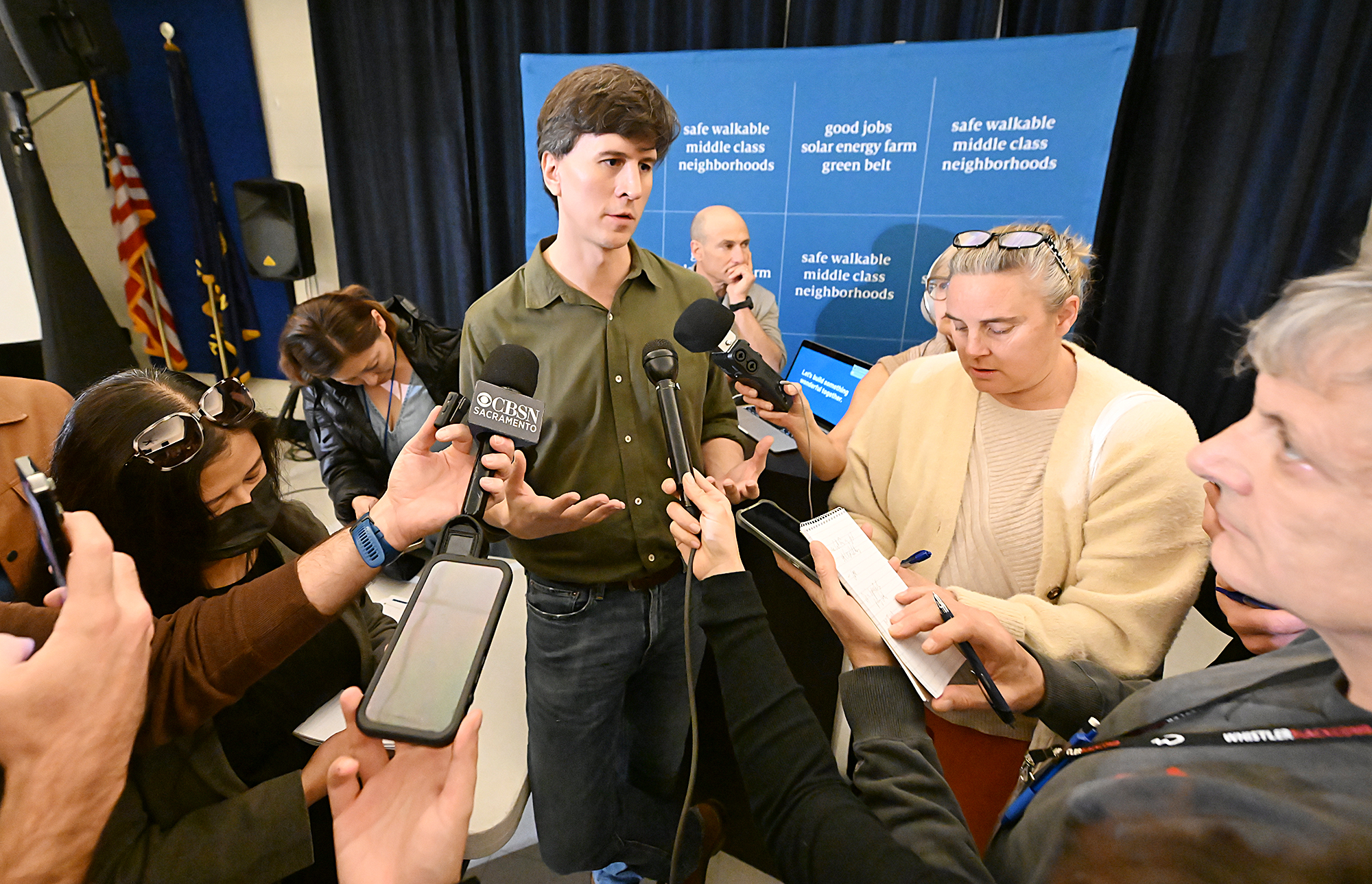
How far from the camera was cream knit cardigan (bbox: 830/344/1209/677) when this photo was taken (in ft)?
3.30

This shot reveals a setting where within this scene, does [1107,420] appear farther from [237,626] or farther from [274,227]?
[274,227]

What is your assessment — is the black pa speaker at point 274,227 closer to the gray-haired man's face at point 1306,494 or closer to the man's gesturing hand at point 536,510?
the man's gesturing hand at point 536,510

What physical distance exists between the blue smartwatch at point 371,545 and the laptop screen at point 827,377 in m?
1.76

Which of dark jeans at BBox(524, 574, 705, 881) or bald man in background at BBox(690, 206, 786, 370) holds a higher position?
bald man in background at BBox(690, 206, 786, 370)

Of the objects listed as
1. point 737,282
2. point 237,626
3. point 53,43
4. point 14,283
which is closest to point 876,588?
point 237,626

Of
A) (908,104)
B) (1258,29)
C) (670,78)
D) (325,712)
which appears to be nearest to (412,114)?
(670,78)

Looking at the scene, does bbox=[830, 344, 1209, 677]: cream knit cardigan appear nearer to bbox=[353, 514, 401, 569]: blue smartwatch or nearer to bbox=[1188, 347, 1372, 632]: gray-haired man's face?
bbox=[1188, 347, 1372, 632]: gray-haired man's face

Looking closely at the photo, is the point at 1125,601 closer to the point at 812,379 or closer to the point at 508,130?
the point at 812,379

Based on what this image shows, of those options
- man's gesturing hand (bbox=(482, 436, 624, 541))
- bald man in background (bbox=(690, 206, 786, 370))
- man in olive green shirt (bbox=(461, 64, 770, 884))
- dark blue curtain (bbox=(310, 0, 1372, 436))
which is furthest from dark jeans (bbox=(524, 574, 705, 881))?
dark blue curtain (bbox=(310, 0, 1372, 436))

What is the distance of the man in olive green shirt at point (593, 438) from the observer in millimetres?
1231

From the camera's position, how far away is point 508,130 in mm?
3787

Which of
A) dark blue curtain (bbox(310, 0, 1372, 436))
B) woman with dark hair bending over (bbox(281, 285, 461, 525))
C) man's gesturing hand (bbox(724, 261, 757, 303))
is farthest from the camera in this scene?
man's gesturing hand (bbox(724, 261, 757, 303))

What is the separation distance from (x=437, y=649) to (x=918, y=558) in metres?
0.87

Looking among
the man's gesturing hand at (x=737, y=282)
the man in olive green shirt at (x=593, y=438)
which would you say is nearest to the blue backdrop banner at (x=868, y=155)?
the man's gesturing hand at (x=737, y=282)
